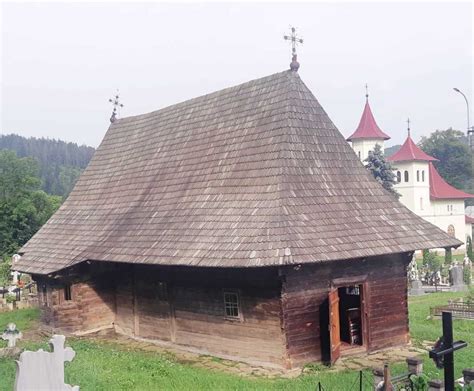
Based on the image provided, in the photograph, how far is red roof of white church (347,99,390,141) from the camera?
49.2 metres

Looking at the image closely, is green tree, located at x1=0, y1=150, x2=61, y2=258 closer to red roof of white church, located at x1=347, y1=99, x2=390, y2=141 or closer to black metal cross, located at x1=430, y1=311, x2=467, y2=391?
red roof of white church, located at x1=347, y1=99, x2=390, y2=141

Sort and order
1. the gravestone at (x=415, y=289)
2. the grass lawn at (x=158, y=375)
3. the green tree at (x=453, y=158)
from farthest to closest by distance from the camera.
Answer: the green tree at (x=453, y=158)
the gravestone at (x=415, y=289)
the grass lawn at (x=158, y=375)

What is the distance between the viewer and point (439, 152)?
3135 inches

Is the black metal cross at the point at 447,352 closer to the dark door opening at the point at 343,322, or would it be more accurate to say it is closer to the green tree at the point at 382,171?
the dark door opening at the point at 343,322

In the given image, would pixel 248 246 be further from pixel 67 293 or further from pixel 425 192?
pixel 425 192

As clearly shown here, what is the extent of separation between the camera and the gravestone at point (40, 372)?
19.9 feet

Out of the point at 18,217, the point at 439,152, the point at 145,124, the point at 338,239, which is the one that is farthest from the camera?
the point at 439,152

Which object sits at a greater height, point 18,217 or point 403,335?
point 18,217

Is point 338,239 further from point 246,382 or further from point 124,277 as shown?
point 124,277

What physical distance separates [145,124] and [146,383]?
37.0 ft

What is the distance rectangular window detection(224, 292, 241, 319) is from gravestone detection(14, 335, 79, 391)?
5.91 m

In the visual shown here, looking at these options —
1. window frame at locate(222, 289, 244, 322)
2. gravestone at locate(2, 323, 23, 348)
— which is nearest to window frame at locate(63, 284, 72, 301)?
gravestone at locate(2, 323, 23, 348)

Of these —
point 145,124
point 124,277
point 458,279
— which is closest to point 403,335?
point 124,277

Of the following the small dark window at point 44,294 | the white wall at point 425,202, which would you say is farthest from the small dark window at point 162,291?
the white wall at point 425,202
